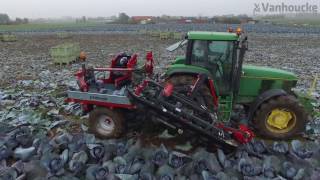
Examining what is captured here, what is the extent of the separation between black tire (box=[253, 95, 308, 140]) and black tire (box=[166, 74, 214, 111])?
0.99 m

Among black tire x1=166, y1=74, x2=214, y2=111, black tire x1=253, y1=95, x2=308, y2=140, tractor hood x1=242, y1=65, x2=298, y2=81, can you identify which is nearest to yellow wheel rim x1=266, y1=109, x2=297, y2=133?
black tire x1=253, y1=95, x2=308, y2=140

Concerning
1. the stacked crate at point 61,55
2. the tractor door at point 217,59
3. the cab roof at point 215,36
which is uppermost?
the cab roof at point 215,36

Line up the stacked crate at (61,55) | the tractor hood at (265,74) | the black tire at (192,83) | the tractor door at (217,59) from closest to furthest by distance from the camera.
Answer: the black tire at (192,83)
the tractor door at (217,59)
the tractor hood at (265,74)
the stacked crate at (61,55)

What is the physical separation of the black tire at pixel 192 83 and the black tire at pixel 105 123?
124 centimetres

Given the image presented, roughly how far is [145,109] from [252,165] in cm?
208

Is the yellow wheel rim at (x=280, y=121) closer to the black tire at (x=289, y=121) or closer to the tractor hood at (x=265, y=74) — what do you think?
the black tire at (x=289, y=121)

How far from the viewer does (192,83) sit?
6.86m

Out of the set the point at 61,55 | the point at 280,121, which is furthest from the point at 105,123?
the point at 61,55

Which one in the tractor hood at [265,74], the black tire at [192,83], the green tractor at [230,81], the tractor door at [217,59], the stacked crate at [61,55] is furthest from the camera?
the stacked crate at [61,55]

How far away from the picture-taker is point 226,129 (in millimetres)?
6059

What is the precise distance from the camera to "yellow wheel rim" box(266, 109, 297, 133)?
6.86 m

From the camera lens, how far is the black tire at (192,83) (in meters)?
6.68

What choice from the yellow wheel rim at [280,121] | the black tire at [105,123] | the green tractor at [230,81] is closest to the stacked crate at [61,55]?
the black tire at [105,123]

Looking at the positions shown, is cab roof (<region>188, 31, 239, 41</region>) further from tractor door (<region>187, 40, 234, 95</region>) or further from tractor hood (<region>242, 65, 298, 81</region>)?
tractor hood (<region>242, 65, 298, 81</region>)
